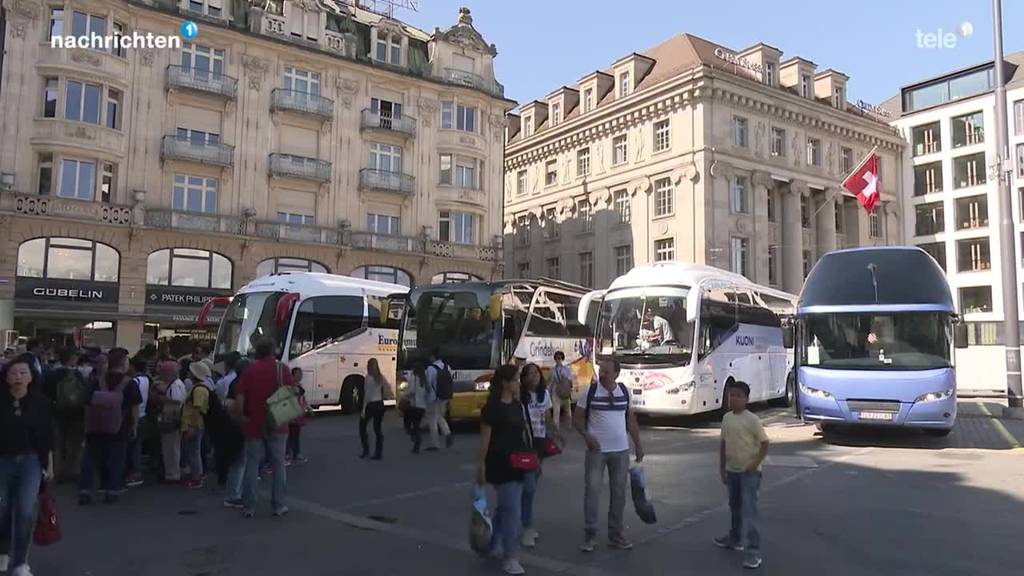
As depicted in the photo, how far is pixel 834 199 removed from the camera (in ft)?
151

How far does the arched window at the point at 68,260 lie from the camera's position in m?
28.1

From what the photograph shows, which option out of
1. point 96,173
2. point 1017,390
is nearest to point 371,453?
point 1017,390

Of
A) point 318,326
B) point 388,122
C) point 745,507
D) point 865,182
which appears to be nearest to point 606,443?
point 745,507

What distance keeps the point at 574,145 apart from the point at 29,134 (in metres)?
29.3

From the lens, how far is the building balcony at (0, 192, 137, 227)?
2752 centimetres

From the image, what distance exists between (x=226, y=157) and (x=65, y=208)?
664cm

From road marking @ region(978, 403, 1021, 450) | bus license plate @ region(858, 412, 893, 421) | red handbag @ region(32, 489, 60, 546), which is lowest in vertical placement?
road marking @ region(978, 403, 1021, 450)

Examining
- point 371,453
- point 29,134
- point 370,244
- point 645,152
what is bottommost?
point 371,453

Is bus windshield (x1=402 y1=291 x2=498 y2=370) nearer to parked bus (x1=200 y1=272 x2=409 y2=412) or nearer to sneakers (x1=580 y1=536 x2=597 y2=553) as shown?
parked bus (x1=200 y1=272 x2=409 y2=412)

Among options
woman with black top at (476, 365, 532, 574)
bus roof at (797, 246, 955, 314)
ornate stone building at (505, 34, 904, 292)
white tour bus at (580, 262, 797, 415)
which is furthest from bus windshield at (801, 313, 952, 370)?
ornate stone building at (505, 34, 904, 292)

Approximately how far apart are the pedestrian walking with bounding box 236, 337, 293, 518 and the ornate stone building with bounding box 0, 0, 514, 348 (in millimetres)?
23481

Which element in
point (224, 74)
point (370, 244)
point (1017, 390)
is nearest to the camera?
point (1017, 390)

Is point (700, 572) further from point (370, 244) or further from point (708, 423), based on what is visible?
point (370, 244)

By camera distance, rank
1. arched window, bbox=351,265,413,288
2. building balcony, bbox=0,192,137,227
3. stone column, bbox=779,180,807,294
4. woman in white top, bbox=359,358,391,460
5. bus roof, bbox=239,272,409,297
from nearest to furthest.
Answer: woman in white top, bbox=359,358,391,460, bus roof, bbox=239,272,409,297, building balcony, bbox=0,192,137,227, arched window, bbox=351,265,413,288, stone column, bbox=779,180,807,294
